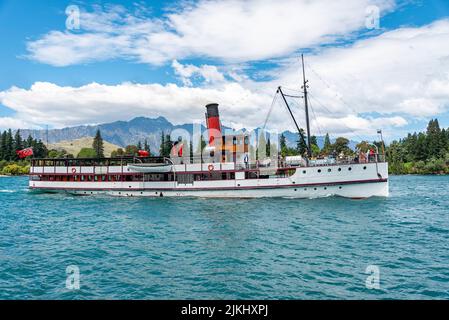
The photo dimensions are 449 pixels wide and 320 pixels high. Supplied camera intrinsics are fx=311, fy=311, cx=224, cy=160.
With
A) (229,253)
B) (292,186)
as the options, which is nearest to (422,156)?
(292,186)

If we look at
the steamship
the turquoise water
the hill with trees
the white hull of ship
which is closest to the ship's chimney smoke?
the steamship

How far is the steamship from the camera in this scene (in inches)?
1420

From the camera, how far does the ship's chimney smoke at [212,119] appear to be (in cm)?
4303

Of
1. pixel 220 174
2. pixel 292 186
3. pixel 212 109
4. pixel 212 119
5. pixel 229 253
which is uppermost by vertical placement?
pixel 212 109

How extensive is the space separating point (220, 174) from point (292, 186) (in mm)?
9332

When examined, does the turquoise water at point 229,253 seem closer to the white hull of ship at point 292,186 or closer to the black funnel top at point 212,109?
the white hull of ship at point 292,186

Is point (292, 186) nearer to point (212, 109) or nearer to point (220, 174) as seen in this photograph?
point (220, 174)

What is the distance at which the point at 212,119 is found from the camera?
43.2 metres

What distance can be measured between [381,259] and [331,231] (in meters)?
5.88

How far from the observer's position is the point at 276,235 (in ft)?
66.4

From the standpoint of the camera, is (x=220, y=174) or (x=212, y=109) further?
(x=212, y=109)

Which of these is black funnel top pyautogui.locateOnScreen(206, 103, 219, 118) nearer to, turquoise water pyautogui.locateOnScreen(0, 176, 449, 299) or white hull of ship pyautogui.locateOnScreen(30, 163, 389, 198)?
white hull of ship pyautogui.locateOnScreen(30, 163, 389, 198)

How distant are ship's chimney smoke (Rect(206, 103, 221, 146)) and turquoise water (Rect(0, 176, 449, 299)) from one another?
15.0m

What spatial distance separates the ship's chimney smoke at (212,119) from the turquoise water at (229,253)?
15.0 meters
